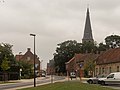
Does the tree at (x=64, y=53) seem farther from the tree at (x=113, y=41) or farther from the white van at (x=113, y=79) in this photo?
the white van at (x=113, y=79)

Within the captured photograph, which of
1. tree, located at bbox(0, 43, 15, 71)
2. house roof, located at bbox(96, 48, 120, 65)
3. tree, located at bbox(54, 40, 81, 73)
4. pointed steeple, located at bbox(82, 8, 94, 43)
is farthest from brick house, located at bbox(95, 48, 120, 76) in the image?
pointed steeple, located at bbox(82, 8, 94, 43)

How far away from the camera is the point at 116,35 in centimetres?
A: 14275

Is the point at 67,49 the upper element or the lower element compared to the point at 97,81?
upper

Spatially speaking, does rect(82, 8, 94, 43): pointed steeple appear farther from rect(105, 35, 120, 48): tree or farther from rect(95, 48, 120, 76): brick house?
rect(95, 48, 120, 76): brick house

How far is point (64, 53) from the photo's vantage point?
141000 mm

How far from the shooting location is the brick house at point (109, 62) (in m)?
77.4

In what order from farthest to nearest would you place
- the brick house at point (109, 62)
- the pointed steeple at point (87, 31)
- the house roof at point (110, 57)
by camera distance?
the pointed steeple at point (87, 31), the house roof at point (110, 57), the brick house at point (109, 62)

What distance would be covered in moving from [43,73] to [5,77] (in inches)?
2106

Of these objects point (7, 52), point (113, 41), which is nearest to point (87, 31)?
point (113, 41)

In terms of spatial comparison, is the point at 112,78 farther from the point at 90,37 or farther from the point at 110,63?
the point at 90,37

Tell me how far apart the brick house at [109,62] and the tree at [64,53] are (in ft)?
168

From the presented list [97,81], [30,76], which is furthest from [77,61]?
[97,81]

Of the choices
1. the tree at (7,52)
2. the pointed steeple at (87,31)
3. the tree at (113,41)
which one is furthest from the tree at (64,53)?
the tree at (7,52)

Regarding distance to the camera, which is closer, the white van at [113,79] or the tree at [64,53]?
the white van at [113,79]
